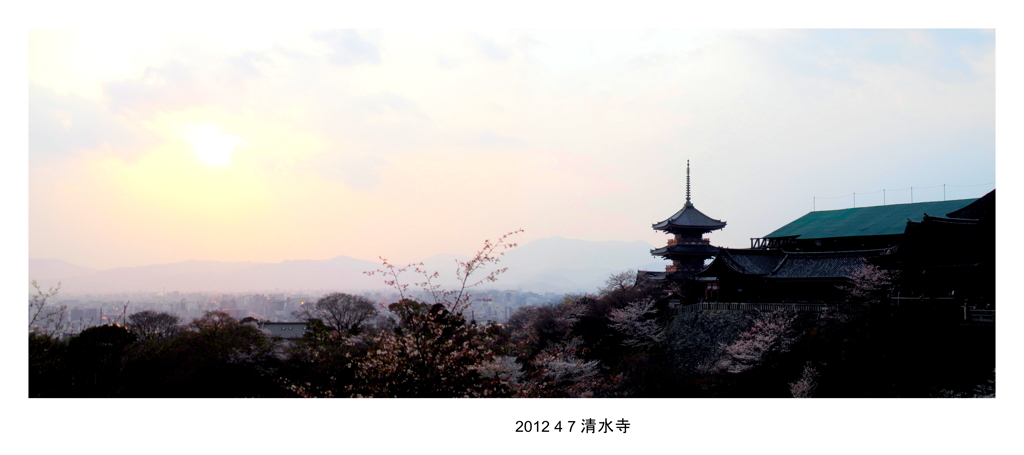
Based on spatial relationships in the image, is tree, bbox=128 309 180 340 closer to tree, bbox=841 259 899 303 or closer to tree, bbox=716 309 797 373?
tree, bbox=716 309 797 373

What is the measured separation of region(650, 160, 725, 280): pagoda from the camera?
106 feet

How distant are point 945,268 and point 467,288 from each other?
593 inches

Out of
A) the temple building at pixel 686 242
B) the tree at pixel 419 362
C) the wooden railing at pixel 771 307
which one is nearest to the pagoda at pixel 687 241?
the temple building at pixel 686 242

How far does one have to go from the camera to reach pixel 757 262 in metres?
26.5

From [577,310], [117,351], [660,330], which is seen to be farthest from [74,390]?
[660,330]

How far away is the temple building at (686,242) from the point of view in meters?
32.4

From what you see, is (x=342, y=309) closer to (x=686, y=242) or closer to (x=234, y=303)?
(x=686, y=242)

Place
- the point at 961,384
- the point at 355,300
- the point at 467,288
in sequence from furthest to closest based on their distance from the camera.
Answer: the point at 355,300 < the point at 961,384 < the point at 467,288

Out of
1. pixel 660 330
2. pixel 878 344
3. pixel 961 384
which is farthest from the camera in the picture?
pixel 660 330

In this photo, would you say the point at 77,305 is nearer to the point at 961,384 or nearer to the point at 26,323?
the point at 26,323

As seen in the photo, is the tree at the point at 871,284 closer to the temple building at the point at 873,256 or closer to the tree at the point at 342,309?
the temple building at the point at 873,256

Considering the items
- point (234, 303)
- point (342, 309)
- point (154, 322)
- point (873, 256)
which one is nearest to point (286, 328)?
point (342, 309)

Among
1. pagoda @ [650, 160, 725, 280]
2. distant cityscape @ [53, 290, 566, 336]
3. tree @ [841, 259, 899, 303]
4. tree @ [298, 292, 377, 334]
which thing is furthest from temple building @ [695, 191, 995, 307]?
tree @ [298, 292, 377, 334]

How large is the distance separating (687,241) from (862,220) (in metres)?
8.26
